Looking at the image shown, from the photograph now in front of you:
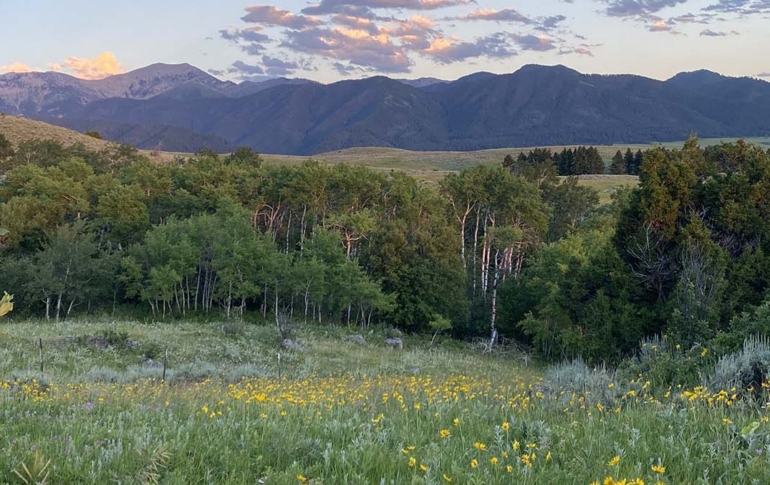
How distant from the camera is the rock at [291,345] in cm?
2753

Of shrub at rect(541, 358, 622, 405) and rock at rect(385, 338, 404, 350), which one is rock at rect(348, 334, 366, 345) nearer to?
rock at rect(385, 338, 404, 350)

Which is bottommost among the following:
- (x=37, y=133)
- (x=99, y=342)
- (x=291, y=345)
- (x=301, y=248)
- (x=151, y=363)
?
(x=291, y=345)

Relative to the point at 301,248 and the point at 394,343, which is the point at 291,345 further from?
the point at 301,248

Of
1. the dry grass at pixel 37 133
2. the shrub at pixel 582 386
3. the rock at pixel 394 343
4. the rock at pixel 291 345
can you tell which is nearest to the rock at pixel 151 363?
the rock at pixel 291 345

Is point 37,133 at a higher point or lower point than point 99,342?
higher

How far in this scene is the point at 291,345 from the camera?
28078mm

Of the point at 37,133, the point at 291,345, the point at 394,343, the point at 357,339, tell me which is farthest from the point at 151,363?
the point at 37,133

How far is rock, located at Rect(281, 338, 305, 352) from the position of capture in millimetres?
27531

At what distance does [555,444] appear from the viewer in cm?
412

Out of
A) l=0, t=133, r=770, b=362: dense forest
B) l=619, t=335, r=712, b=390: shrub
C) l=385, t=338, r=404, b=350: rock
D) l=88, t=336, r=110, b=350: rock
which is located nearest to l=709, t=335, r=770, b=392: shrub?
l=619, t=335, r=712, b=390: shrub

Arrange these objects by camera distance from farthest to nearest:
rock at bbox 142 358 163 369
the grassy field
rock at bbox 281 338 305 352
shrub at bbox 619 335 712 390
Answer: rock at bbox 281 338 305 352 < rock at bbox 142 358 163 369 < shrub at bbox 619 335 712 390 < the grassy field

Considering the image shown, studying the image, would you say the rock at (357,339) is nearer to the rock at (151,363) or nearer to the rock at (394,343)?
the rock at (394,343)

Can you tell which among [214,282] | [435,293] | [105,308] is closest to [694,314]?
[435,293]

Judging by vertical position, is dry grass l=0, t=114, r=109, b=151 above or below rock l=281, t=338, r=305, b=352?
above
